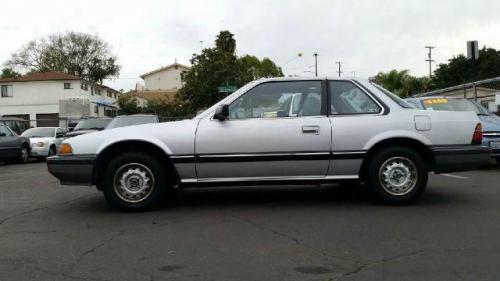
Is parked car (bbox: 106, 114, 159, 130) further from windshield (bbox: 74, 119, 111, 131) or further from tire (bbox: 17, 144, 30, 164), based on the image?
tire (bbox: 17, 144, 30, 164)

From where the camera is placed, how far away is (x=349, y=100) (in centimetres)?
734

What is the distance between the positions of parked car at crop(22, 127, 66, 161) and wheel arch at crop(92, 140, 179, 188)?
14793 mm

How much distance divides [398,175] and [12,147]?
15.0 meters

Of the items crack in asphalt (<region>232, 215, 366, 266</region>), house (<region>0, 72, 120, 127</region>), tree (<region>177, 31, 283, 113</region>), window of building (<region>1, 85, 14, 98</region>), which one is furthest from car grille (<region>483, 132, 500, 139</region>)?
window of building (<region>1, 85, 14, 98</region>)

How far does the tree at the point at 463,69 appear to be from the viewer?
5631 cm

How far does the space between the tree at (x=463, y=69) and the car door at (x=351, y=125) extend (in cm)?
5111

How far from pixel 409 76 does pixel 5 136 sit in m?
30.1

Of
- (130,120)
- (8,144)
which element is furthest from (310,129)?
(8,144)

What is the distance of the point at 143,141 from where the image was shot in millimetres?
7070

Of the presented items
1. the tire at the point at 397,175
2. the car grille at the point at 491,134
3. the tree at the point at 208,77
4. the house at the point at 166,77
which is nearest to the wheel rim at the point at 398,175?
the tire at the point at 397,175

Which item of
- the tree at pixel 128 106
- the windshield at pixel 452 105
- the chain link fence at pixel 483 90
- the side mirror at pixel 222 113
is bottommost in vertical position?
the side mirror at pixel 222 113

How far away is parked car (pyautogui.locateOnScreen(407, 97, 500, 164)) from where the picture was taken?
37.6ft

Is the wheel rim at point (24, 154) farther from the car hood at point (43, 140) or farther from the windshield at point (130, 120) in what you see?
the windshield at point (130, 120)

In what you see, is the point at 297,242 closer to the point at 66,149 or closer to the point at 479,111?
the point at 66,149
